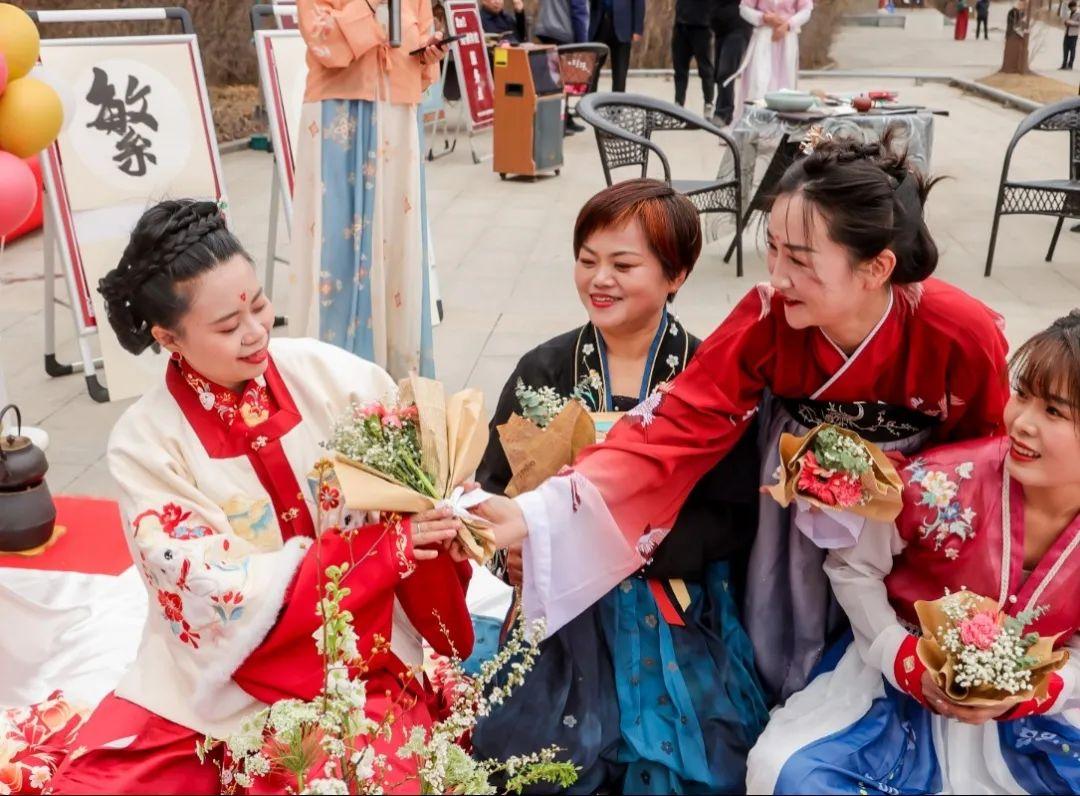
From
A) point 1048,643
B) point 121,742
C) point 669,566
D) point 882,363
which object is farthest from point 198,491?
point 1048,643

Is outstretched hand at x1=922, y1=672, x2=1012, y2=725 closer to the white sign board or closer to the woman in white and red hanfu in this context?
the woman in white and red hanfu

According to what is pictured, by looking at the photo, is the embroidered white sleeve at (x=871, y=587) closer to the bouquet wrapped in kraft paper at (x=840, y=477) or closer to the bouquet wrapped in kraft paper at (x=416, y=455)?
the bouquet wrapped in kraft paper at (x=840, y=477)

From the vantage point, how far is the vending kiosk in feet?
25.4

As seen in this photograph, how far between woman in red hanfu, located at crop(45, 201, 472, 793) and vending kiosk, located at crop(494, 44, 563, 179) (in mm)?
6009

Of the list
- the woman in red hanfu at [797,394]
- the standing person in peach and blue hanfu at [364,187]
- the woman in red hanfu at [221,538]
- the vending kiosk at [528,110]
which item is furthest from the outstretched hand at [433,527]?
the vending kiosk at [528,110]

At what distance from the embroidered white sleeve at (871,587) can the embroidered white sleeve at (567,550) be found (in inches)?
15.8

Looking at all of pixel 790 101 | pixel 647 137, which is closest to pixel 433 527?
pixel 647 137

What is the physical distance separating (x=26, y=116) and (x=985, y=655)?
8.32ft

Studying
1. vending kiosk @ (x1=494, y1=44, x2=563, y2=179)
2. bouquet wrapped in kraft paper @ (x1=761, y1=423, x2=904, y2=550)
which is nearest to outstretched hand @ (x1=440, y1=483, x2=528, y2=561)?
bouquet wrapped in kraft paper @ (x1=761, y1=423, x2=904, y2=550)

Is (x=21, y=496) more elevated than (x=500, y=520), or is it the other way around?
(x=500, y=520)

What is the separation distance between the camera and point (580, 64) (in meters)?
8.91

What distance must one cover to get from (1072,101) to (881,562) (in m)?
4.63

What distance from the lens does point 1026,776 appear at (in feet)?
5.87

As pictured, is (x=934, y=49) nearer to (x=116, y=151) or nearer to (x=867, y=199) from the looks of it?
(x=116, y=151)
